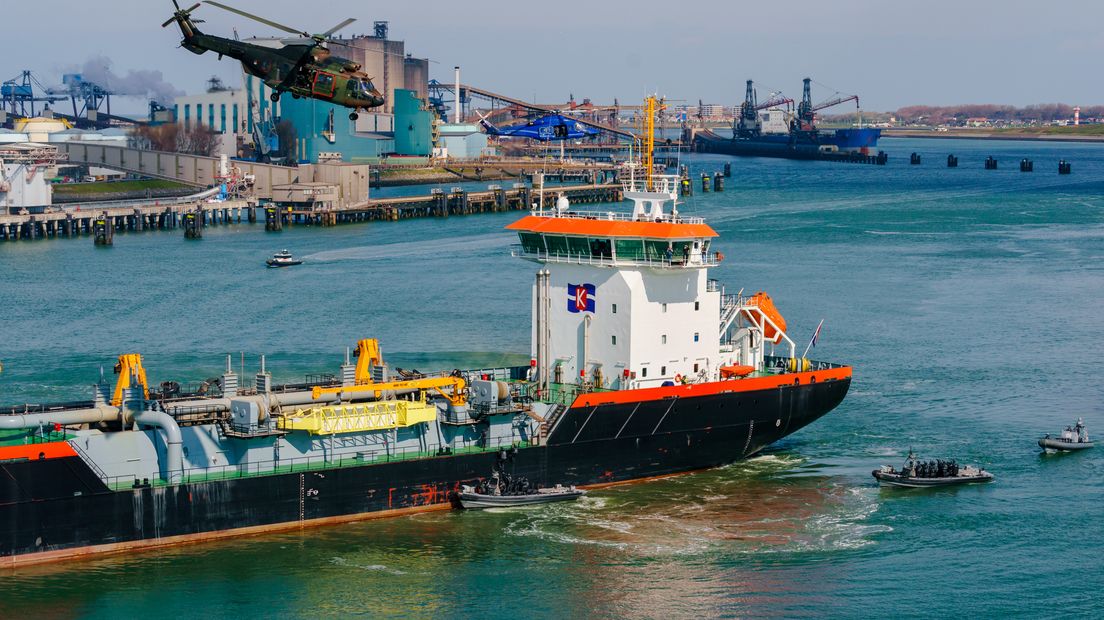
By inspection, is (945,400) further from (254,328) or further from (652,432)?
(254,328)

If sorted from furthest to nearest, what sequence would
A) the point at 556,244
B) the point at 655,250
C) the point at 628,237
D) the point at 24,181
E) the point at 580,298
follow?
the point at 24,181 < the point at 556,244 < the point at 580,298 < the point at 655,250 < the point at 628,237

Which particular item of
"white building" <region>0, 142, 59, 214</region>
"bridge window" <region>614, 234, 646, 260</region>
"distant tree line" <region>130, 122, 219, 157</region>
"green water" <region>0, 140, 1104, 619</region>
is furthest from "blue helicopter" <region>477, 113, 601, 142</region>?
"bridge window" <region>614, 234, 646, 260</region>

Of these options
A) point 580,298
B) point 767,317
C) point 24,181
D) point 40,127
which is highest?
point 40,127

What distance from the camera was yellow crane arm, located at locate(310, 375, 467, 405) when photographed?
105ft

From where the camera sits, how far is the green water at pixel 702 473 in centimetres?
2841

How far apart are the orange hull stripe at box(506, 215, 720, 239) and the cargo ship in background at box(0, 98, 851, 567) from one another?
0.05 meters

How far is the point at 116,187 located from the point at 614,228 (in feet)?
298

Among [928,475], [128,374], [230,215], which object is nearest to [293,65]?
[128,374]

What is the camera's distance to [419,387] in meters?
32.7

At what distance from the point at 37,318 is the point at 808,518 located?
1460 inches

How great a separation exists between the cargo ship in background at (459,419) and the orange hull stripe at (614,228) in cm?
5

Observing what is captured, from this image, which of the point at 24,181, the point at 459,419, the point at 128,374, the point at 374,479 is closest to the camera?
the point at 128,374

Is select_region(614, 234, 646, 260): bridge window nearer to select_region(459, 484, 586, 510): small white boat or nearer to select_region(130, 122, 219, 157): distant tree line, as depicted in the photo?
select_region(459, 484, 586, 510): small white boat

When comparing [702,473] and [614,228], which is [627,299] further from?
[702,473]
